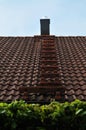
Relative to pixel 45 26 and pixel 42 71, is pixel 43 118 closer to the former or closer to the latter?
pixel 42 71

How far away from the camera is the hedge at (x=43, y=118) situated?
17.5 feet

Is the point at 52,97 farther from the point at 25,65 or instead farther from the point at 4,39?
the point at 4,39

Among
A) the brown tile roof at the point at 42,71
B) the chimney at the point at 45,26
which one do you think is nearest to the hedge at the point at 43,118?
the brown tile roof at the point at 42,71

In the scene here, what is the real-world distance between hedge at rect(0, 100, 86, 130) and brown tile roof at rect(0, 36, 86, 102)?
1.99 metres

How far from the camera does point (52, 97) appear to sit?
301 inches

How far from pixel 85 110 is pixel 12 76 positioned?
13.5ft

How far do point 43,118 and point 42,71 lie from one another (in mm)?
3831

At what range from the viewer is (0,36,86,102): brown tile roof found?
7.80 metres

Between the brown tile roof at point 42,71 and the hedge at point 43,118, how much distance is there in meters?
1.99

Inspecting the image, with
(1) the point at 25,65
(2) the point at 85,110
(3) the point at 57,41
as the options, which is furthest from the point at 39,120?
(3) the point at 57,41

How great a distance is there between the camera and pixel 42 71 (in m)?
9.17

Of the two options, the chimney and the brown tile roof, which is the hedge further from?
Answer: the chimney

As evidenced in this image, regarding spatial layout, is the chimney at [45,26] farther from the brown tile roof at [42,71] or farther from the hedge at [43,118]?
the hedge at [43,118]

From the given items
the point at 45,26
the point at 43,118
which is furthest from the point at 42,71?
the point at 45,26
